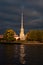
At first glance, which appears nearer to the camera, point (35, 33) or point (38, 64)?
point (38, 64)

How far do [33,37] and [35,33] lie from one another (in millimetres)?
3798

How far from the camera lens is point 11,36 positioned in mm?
192250

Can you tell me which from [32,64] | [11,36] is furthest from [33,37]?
[32,64]

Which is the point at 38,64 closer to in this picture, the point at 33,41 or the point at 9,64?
the point at 9,64

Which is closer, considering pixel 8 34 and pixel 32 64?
pixel 32 64

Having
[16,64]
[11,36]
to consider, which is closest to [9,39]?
[11,36]

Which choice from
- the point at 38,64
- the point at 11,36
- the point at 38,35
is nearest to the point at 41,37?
the point at 38,35

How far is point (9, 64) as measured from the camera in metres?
42.9

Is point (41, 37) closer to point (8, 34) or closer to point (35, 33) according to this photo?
point (35, 33)

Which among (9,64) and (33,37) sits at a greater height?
(33,37)

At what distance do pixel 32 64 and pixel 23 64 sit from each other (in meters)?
1.68

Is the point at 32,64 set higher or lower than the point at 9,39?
lower

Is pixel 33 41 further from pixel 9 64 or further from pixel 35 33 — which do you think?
pixel 9 64

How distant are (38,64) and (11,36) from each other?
150 meters
